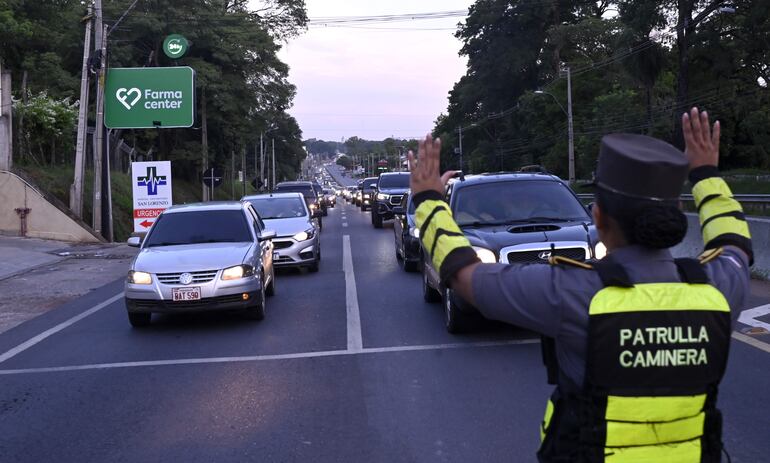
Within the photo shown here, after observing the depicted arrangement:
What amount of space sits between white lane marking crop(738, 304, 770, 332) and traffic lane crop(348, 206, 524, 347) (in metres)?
2.66

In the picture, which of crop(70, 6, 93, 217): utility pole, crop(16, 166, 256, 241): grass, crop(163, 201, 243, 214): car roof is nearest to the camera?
crop(163, 201, 243, 214): car roof

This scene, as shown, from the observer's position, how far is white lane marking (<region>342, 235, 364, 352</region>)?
9.05 meters

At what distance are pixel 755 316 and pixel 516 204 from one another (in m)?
3.20

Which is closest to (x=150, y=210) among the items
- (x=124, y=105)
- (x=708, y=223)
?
(x=124, y=105)

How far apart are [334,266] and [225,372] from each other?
935 cm

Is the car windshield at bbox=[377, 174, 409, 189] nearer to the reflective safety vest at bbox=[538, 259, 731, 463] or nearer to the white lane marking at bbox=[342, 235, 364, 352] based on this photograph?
the white lane marking at bbox=[342, 235, 364, 352]

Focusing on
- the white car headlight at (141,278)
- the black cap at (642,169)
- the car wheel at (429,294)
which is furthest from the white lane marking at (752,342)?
the white car headlight at (141,278)

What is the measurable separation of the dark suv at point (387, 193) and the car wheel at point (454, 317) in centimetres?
1838

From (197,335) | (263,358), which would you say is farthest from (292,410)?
(197,335)

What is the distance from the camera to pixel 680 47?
45938mm

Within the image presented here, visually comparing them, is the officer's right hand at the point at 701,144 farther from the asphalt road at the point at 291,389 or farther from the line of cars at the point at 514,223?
the line of cars at the point at 514,223

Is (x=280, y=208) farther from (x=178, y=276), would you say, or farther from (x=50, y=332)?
(x=178, y=276)

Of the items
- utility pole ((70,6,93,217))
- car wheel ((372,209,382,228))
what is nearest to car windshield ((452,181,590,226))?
utility pole ((70,6,93,217))

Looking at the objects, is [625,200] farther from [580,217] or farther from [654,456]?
[580,217]
